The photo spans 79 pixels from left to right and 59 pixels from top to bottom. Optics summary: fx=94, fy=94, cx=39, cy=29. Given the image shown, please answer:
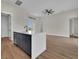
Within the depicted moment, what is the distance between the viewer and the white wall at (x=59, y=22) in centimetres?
936

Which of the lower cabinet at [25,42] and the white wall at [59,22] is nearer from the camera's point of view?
the lower cabinet at [25,42]

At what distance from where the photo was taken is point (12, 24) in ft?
22.9

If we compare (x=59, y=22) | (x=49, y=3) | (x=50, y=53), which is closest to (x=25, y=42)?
(x=50, y=53)

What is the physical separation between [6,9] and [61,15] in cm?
597

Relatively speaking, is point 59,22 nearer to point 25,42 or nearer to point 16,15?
point 16,15

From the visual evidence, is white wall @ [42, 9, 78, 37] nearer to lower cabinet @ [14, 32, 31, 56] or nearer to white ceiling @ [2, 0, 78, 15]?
white ceiling @ [2, 0, 78, 15]

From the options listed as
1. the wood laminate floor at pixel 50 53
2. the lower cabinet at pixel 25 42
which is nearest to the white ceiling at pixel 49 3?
the lower cabinet at pixel 25 42

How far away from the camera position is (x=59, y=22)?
10.6 m

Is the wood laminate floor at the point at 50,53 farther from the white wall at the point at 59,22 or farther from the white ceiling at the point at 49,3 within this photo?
the white wall at the point at 59,22

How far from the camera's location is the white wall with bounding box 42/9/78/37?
936cm

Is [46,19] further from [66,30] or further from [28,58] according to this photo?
[28,58]

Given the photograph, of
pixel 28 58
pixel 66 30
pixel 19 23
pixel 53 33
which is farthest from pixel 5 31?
pixel 28 58

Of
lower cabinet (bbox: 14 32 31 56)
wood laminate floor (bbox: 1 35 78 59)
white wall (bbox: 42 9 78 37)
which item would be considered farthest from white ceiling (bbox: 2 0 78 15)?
wood laminate floor (bbox: 1 35 78 59)

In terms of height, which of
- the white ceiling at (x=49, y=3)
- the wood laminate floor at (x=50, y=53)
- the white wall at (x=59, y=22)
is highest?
the white ceiling at (x=49, y=3)
